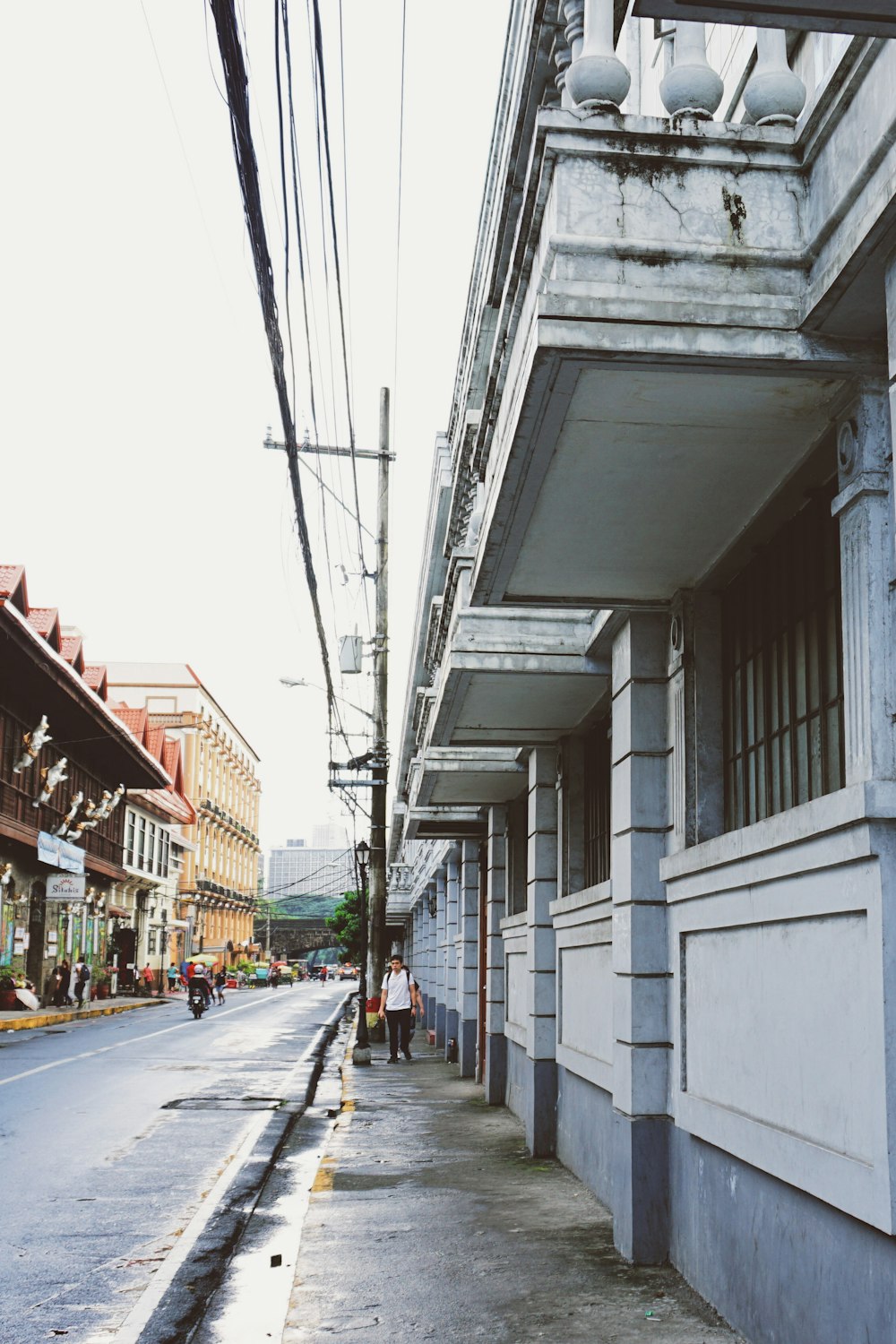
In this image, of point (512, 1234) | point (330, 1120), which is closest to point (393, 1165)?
point (512, 1234)

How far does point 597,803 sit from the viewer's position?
11758 millimetres

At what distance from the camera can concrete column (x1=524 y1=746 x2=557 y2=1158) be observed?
11.8 meters

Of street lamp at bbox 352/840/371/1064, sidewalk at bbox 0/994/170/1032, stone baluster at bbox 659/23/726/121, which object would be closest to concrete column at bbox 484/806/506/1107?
street lamp at bbox 352/840/371/1064

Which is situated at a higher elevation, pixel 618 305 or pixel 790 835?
pixel 618 305

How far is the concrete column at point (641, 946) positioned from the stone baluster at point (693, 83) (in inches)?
143

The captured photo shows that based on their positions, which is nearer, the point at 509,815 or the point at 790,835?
the point at 790,835

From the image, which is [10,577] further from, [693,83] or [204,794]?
[204,794]

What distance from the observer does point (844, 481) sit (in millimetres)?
5344

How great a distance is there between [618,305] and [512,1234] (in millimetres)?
5866

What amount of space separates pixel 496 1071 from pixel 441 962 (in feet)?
42.1

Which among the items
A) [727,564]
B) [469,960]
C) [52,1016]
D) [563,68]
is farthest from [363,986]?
[563,68]

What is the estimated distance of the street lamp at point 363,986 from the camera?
867 inches

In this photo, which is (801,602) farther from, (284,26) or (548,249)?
(284,26)

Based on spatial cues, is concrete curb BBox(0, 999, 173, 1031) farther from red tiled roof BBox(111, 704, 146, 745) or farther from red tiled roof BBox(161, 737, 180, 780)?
red tiled roof BBox(161, 737, 180, 780)
